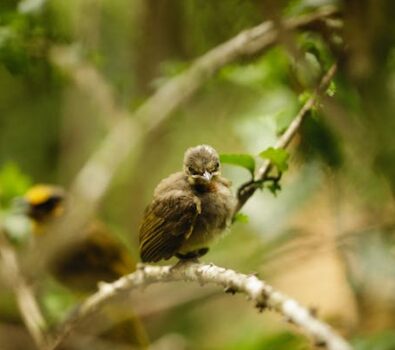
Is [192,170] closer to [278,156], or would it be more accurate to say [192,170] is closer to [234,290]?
[278,156]

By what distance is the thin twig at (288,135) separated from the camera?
1.43 m

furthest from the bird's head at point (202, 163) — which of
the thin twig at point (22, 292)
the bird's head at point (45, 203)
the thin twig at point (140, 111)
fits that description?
the bird's head at point (45, 203)

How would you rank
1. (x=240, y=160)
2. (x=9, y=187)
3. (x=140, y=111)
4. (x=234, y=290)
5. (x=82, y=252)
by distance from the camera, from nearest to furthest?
1. (x=234, y=290)
2. (x=240, y=160)
3. (x=140, y=111)
4. (x=9, y=187)
5. (x=82, y=252)

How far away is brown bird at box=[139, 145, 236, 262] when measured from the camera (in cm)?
163

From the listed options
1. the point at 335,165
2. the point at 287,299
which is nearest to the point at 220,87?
the point at 335,165

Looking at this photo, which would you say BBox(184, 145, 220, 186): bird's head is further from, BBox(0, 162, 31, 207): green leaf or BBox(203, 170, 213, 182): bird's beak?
BBox(0, 162, 31, 207): green leaf

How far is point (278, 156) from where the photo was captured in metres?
1.56

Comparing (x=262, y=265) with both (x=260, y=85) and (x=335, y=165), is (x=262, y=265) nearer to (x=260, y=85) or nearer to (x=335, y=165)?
(x=260, y=85)

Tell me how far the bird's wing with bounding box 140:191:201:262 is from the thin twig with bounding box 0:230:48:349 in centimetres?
99

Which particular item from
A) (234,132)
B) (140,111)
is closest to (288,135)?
(234,132)

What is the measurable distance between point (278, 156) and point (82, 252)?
2.23 meters

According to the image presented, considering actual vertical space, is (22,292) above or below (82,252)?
below

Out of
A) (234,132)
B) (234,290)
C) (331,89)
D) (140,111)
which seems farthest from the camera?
(140,111)

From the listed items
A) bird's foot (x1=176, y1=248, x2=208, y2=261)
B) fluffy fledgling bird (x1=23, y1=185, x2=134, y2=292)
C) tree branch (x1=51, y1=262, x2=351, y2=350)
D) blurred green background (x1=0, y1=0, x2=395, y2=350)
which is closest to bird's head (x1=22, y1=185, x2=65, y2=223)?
fluffy fledgling bird (x1=23, y1=185, x2=134, y2=292)
